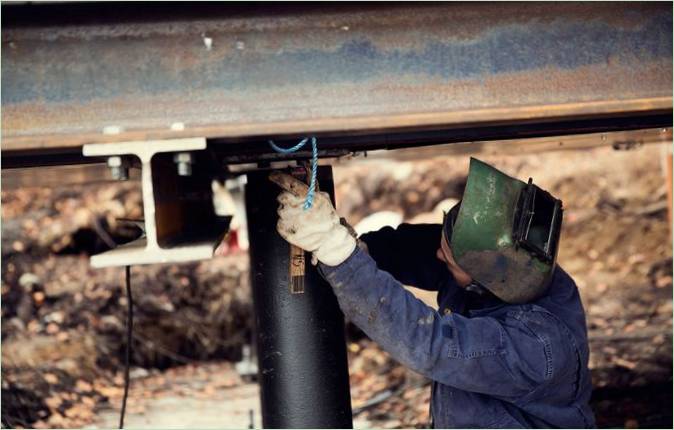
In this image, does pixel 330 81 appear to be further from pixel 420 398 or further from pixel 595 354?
pixel 595 354

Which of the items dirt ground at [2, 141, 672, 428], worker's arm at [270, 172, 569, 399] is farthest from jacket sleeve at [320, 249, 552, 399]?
dirt ground at [2, 141, 672, 428]

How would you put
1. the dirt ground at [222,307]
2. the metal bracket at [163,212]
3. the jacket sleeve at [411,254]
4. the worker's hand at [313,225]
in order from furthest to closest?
1. the dirt ground at [222,307]
2. the jacket sleeve at [411,254]
3. the worker's hand at [313,225]
4. the metal bracket at [163,212]

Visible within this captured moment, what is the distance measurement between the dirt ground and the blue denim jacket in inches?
92.2

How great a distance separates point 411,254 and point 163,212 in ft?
4.40

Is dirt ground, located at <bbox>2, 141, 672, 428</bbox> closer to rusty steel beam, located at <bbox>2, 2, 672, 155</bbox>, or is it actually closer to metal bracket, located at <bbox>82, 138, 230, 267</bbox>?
metal bracket, located at <bbox>82, 138, 230, 267</bbox>

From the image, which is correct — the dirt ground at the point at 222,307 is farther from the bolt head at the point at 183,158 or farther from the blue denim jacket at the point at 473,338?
the bolt head at the point at 183,158

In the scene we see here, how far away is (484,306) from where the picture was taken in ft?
9.34

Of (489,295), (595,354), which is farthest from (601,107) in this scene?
(595,354)

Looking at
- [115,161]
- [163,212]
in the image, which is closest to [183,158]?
[115,161]

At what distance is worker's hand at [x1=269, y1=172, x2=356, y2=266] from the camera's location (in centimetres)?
221

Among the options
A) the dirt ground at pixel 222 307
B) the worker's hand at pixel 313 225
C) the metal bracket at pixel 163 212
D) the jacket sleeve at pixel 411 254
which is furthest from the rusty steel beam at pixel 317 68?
the dirt ground at pixel 222 307

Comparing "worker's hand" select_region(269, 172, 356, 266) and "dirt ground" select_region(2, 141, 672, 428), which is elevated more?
"worker's hand" select_region(269, 172, 356, 266)

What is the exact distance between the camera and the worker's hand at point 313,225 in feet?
7.27

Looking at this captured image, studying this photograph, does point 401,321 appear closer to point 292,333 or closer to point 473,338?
point 473,338
